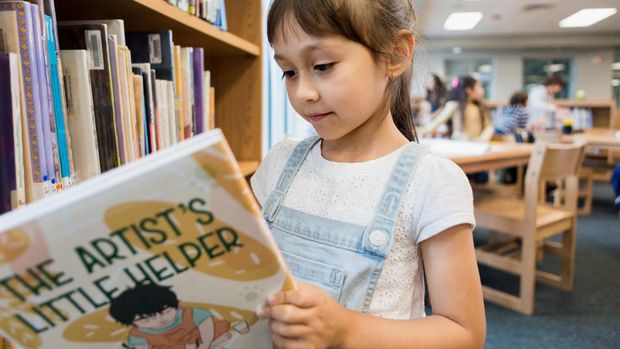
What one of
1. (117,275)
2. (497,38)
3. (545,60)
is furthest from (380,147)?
(545,60)

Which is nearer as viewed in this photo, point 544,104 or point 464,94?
point 464,94

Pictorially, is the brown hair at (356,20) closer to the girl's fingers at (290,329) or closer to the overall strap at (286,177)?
the overall strap at (286,177)

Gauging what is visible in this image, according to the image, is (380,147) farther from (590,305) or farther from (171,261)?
(590,305)

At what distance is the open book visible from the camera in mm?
327

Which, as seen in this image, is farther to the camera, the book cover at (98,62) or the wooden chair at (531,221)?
the wooden chair at (531,221)

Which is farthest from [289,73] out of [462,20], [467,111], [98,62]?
[462,20]

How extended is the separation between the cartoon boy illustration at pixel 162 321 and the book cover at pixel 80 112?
0.31 metres

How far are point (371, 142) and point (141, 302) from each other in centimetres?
43

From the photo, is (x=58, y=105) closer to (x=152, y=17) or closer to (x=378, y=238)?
(x=152, y=17)

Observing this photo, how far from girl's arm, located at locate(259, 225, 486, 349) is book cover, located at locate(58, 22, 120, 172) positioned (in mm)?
415

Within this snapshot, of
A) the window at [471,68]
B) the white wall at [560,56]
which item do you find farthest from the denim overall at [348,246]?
the window at [471,68]

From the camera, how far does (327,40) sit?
596 mm

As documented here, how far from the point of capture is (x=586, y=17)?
25.4ft

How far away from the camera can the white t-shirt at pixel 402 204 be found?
59 cm
